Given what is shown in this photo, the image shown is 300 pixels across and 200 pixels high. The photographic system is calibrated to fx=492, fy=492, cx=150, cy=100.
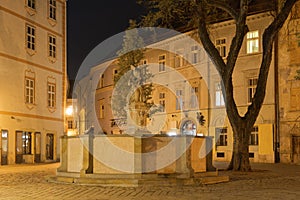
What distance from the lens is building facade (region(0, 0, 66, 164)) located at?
28.3 meters

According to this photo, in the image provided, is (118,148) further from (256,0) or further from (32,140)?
(256,0)

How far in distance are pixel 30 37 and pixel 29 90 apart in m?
3.32

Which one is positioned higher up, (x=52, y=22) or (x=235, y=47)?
(x=52, y=22)

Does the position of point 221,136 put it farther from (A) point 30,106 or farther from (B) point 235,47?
(B) point 235,47

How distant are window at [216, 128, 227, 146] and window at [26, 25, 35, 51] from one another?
14.1m

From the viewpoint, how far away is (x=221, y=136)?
34.9m

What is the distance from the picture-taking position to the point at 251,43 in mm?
33312

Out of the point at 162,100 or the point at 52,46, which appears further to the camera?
the point at 162,100

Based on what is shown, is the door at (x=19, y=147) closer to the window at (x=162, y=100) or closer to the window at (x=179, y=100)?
the window at (x=179, y=100)

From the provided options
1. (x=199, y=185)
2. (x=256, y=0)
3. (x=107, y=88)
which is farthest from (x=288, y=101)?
(x=107, y=88)

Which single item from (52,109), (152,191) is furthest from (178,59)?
(152,191)

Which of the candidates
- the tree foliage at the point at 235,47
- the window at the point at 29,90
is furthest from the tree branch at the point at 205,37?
the window at the point at 29,90

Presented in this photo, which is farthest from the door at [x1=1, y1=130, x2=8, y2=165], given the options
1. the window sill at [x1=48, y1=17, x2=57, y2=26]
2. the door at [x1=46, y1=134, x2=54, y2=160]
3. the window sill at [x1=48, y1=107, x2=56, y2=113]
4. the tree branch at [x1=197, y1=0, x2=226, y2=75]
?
the tree branch at [x1=197, y1=0, x2=226, y2=75]

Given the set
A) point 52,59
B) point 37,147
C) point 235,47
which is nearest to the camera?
point 235,47
